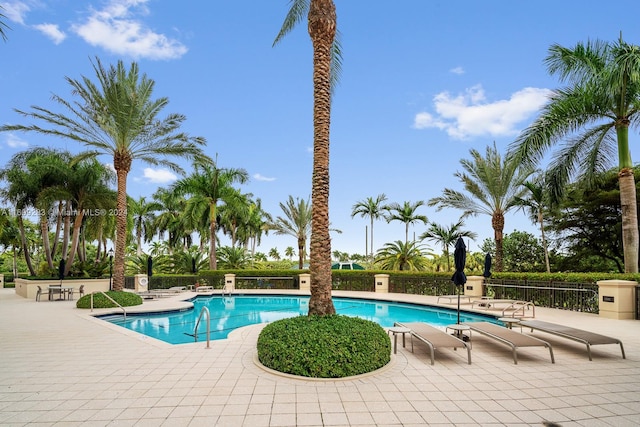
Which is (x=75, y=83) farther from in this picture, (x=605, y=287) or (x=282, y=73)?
(x=605, y=287)

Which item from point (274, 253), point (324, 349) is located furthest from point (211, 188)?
point (274, 253)

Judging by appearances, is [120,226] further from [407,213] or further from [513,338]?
[407,213]

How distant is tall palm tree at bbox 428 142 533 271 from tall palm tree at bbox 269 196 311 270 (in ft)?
41.1

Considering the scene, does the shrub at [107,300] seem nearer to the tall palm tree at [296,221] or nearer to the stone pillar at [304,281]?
the stone pillar at [304,281]

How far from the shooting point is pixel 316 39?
338 inches

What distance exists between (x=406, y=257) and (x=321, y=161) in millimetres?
20847

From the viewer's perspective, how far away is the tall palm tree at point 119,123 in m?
15.9

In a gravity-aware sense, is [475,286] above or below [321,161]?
below

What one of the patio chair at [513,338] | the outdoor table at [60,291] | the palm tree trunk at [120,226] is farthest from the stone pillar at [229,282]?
the patio chair at [513,338]

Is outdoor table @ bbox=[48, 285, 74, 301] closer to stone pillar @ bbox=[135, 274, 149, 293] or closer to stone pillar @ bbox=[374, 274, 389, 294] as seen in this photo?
stone pillar @ bbox=[135, 274, 149, 293]

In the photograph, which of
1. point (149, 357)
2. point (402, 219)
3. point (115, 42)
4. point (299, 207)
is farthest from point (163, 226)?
point (149, 357)

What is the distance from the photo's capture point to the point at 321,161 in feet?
26.5

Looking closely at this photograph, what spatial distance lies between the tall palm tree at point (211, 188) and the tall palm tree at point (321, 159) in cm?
2011

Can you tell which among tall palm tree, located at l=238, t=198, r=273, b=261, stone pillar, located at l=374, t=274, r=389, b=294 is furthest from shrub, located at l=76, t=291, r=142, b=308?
tall palm tree, located at l=238, t=198, r=273, b=261
